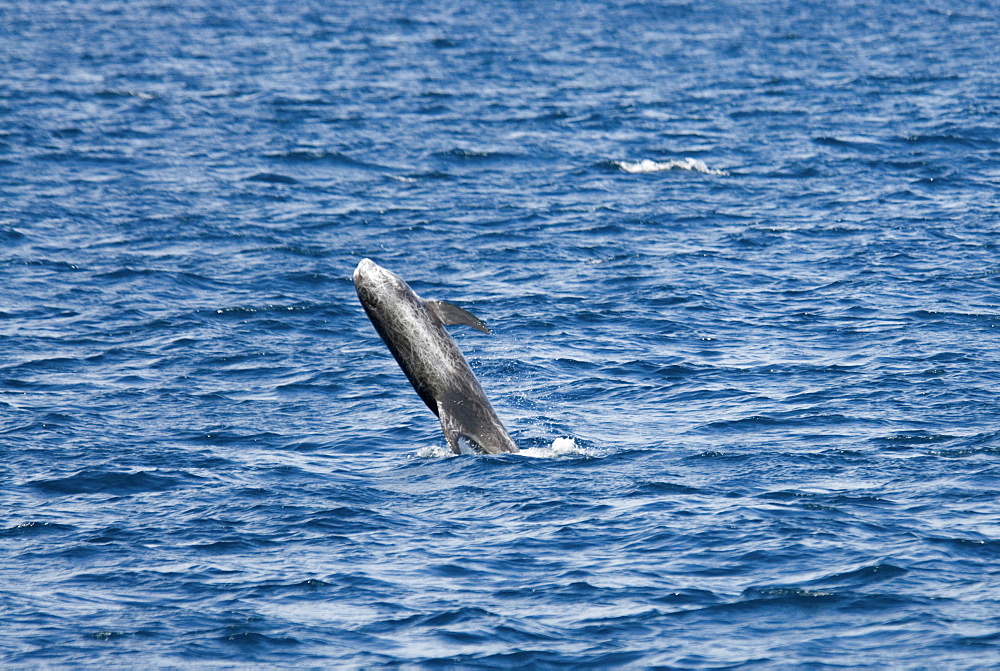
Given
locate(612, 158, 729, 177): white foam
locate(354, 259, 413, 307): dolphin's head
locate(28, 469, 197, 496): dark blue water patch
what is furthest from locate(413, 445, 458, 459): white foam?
locate(612, 158, 729, 177): white foam

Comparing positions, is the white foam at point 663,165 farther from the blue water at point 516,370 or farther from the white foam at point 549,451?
the white foam at point 549,451

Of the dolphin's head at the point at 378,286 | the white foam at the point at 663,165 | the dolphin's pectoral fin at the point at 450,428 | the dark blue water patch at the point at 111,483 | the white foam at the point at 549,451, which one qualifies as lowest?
the dark blue water patch at the point at 111,483

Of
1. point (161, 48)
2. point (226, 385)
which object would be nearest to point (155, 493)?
point (226, 385)

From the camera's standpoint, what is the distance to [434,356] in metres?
19.1

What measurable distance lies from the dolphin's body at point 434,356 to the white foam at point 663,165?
64.1 feet

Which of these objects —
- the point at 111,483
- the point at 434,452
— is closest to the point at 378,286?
the point at 434,452

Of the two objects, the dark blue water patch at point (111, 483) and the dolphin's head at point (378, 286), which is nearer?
the dark blue water patch at point (111, 483)

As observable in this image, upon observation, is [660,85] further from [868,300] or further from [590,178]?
[868,300]

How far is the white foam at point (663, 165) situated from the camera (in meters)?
37.9

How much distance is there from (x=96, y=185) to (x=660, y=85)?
2154 centimetres

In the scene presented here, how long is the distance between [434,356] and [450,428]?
1.03m

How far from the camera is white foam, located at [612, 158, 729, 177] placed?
37.9m

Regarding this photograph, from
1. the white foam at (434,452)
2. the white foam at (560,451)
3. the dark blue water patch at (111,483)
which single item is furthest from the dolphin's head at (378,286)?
the dark blue water patch at (111,483)

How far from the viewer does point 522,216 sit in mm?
33938
